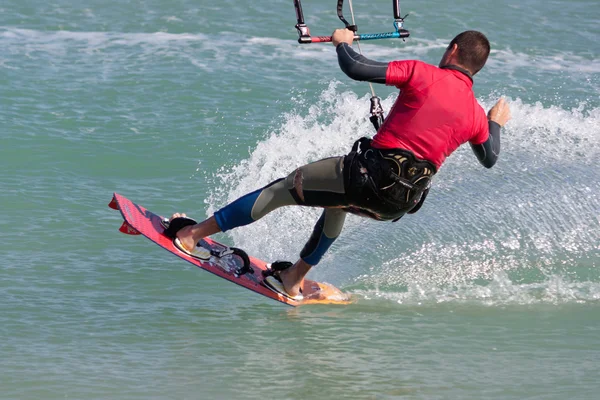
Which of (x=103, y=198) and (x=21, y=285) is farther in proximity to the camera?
(x=103, y=198)

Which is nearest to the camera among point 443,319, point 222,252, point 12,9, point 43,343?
point 43,343

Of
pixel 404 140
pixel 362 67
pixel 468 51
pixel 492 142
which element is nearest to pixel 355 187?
pixel 404 140

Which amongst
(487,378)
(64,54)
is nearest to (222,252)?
(487,378)

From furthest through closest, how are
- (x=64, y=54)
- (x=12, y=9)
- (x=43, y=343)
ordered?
(x=12, y=9)
(x=64, y=54)
(x=43, y=343)

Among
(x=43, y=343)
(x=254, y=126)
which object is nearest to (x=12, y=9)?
(x=254, y=126)

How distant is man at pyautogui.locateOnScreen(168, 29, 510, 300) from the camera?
5.11 metres

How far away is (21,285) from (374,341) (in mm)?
2623

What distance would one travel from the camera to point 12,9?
51.4ft

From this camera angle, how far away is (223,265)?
665 centimetres

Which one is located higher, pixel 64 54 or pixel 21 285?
pixel 64 54

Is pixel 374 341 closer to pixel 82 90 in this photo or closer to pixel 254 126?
pixel 254 126

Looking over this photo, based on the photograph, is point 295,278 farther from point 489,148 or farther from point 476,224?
point 476,224

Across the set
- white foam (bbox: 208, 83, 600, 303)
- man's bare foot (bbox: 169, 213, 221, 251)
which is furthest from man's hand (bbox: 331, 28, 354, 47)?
white foam (bbox: 208, 83, 600, 303)

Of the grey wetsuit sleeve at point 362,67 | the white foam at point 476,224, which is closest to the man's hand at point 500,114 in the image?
the grey wetsuit sleeve at point 362,67
